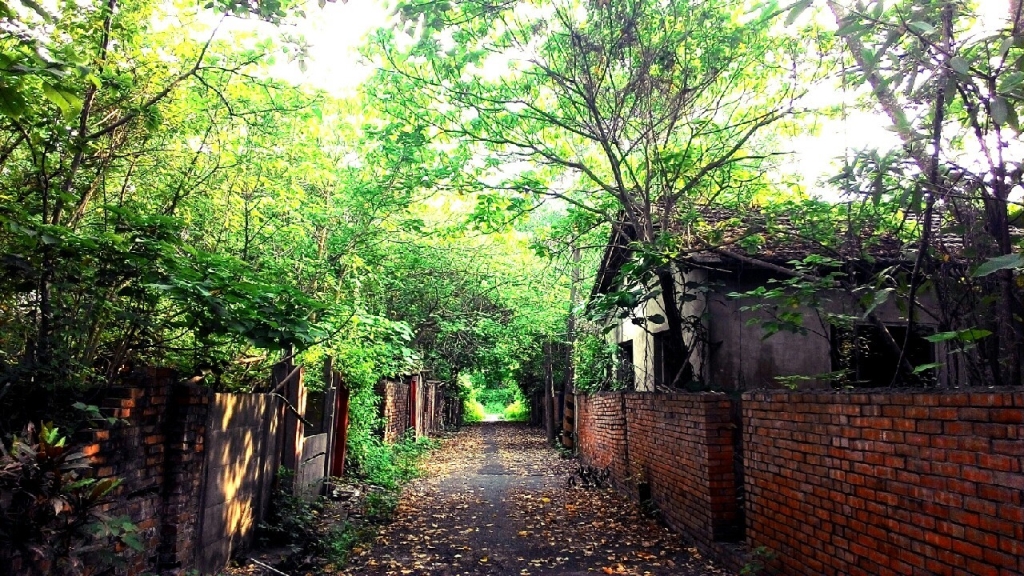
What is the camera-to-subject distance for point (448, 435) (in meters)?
28.5

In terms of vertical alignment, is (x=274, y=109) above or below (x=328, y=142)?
below

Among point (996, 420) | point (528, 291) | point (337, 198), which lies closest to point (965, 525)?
point (996, 420)

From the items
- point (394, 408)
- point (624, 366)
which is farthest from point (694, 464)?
point (394, 408)

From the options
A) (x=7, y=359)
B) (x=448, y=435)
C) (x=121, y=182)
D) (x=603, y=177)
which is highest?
(x=603, y=177)

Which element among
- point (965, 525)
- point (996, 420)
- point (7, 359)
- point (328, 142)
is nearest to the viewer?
point (996, 420)

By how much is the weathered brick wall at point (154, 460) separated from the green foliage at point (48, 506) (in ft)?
1.49

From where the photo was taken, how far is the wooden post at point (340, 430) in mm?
10805

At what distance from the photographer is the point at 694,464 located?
7.14 metres

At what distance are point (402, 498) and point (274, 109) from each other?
23.8 feet

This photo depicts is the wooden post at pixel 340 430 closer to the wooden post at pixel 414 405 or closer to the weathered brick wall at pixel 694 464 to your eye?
the weathered brick wall at pixel 694 464

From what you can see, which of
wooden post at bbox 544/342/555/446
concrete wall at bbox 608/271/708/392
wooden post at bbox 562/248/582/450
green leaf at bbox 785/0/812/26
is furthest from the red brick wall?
wooden post at bbox 544/342/555/446

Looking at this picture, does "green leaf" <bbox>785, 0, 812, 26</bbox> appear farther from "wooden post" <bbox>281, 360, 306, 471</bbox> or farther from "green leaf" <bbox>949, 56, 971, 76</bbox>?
"wooden post" <bbox>281, 360, 306, 471</bbox>

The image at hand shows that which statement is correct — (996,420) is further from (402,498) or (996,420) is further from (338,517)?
(402,498)

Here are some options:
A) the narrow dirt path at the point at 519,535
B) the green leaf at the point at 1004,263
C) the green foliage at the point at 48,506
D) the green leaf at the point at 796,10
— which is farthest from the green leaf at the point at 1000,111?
the green foliage at the point at 48,506
